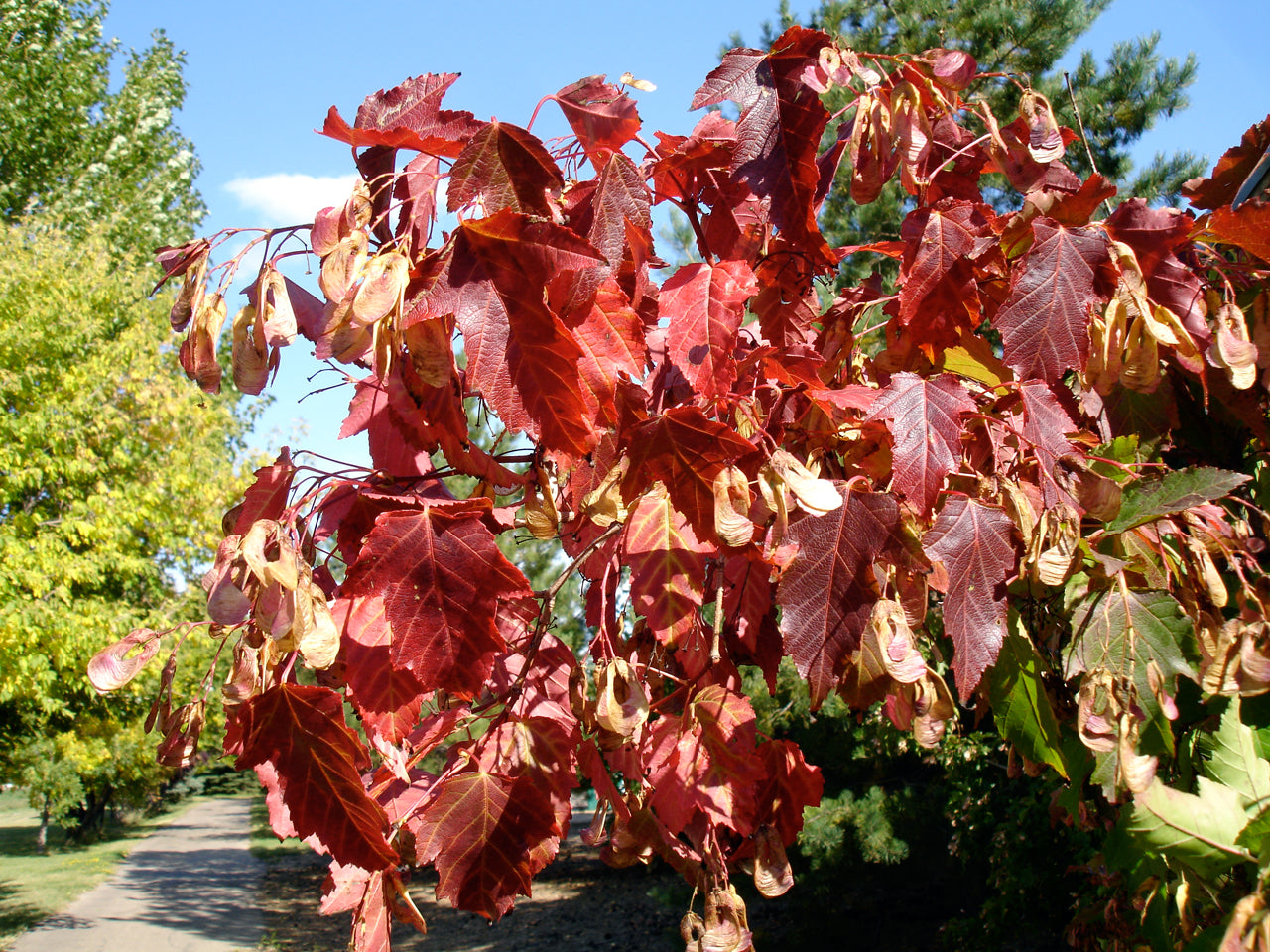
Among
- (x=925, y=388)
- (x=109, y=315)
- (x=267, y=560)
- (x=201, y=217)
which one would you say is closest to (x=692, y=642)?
(x=925, y=388)

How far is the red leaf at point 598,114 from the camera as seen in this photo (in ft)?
3.14

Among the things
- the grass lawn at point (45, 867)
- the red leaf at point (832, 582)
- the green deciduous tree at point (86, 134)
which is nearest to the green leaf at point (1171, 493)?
the red leaf at point (832, 582)

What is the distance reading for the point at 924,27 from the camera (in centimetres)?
695

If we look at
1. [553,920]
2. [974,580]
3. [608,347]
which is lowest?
[553,920]

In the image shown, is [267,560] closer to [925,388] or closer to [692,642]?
[692,642]

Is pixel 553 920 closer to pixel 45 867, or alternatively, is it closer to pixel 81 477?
pixel 81 477

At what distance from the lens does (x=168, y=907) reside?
13.2m

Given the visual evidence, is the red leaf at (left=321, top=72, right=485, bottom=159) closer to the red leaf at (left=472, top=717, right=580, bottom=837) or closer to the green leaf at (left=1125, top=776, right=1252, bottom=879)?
the red leaf at (left=472, top=717, right=580, bottom=837)

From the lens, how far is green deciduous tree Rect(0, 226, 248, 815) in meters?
8.23

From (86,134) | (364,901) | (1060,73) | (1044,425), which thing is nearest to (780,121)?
Result: (1044,425)

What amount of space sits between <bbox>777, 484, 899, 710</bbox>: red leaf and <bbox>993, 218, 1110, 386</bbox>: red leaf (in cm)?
28

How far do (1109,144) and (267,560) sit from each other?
7403 millimetres

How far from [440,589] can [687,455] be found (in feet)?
0.98

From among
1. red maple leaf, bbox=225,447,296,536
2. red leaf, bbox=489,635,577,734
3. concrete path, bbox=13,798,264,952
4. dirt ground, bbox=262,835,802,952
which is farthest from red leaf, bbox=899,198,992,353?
concrete path, bbox=13,798,264,952
